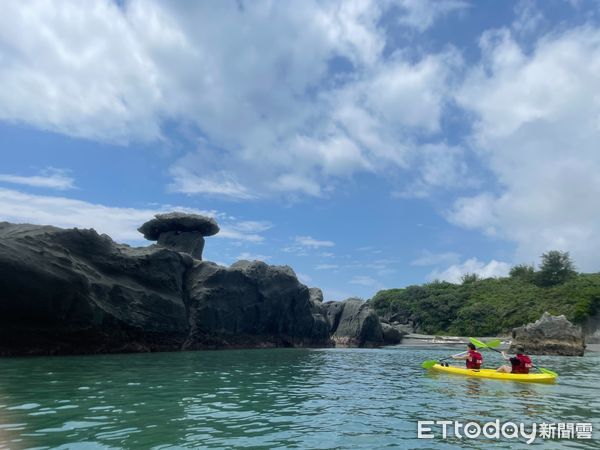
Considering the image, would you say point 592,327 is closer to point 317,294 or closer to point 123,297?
point 317,294

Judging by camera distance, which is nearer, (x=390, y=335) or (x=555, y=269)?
(x=390, y=335)

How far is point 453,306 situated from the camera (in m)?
87.9

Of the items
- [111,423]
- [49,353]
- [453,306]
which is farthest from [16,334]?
[453,306]

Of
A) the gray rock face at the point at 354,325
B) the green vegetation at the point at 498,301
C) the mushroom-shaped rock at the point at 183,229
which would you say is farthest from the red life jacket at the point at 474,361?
the green vegetation at the point at 498,301

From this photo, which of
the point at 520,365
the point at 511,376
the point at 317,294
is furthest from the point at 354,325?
the point at 511,376

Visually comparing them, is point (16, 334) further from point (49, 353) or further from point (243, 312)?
point (243, 312)

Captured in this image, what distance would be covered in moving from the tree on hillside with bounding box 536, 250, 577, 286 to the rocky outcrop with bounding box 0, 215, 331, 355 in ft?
192

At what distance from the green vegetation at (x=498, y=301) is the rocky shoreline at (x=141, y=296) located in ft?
117

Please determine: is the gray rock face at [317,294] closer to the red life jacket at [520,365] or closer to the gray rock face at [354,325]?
the gray rock face at [354,325]

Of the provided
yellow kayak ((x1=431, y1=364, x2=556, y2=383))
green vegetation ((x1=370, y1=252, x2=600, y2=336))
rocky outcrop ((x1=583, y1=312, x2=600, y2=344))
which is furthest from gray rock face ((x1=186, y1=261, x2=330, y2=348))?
rocky outcrop ((x1=583, y1=312, x2=600, y2=344))

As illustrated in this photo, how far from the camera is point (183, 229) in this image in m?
52.7

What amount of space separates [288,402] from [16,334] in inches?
811

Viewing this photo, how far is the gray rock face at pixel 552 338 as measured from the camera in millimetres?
41938

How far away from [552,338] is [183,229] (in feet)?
131
